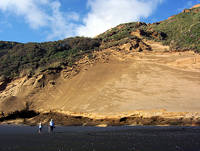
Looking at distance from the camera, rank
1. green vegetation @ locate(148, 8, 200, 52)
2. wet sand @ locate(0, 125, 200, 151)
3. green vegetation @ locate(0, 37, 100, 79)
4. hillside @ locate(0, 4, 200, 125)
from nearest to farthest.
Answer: wet sand @ locate(0, 125, 200, 151)
hillside @ locate(0, 4, 200, 125)
green vegetation @ locate(0, 37, 100, 79)
green vegetation @ locate(148, 8, 200, 52)

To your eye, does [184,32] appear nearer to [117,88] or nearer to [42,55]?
[117,88]

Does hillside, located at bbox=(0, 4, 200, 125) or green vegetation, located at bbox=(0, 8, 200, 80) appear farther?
green vegetation, located at bbox=(0, 8, 200, 80)

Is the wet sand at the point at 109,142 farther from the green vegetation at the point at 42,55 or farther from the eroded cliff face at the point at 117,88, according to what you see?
the green vegetation at the point at 42,55

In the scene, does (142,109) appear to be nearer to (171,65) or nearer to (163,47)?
(171,65)

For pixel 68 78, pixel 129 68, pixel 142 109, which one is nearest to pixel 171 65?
pixel 129 68

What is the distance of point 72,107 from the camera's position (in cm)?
2214

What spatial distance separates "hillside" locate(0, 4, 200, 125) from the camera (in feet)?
60.7

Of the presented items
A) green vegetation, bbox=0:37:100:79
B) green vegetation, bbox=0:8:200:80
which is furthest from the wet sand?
green vegetation, bbox=0:37:100:79

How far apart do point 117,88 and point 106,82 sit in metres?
2.42

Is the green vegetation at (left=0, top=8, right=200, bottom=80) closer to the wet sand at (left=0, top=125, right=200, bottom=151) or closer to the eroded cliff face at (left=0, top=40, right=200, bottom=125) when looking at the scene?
the eroded cliff face at (left=0, top=40, right=200, bottom=125)

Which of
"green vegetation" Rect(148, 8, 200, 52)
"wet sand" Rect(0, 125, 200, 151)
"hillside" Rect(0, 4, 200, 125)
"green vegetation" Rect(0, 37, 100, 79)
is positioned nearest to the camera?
"wet sand" Rect(0, 125, 200, 151)

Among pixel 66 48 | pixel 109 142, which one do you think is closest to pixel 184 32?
pixel 66 48

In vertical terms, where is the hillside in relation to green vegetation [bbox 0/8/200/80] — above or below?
below

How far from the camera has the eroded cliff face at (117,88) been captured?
18527mm
